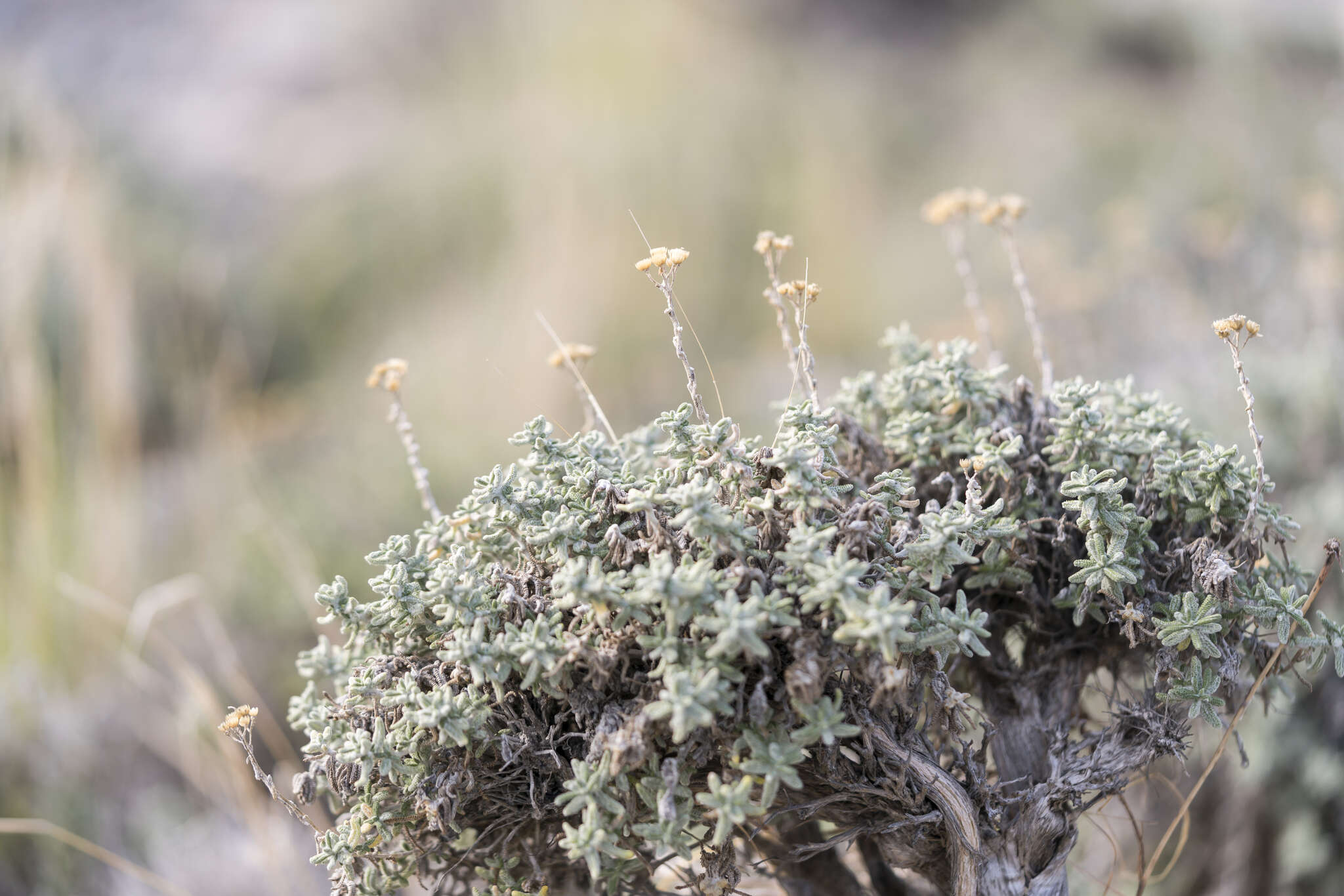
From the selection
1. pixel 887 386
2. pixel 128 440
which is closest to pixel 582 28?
pixel 128 440

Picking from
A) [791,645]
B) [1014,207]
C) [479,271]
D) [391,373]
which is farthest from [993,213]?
[479,271]

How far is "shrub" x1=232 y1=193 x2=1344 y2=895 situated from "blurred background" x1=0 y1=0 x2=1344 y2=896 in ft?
2.53

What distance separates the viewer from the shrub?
90cm

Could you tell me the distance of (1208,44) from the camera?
7.32 meters

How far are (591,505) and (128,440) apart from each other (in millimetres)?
3721

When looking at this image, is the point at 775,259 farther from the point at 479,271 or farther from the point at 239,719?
the point at 479,271

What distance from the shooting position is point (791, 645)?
2.93 feet

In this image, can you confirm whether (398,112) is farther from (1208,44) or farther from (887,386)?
(887,386)

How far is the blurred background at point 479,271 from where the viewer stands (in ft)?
9.07

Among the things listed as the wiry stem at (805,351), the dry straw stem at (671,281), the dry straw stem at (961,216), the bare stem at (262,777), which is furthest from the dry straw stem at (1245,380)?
the bare stem at (262,777)

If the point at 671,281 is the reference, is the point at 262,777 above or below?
below

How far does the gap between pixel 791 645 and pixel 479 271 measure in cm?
590

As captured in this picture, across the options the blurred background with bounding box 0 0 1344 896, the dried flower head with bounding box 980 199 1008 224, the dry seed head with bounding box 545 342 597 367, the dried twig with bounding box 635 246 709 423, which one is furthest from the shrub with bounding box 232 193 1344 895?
the blurred background with bounding box 0 0 1344 896

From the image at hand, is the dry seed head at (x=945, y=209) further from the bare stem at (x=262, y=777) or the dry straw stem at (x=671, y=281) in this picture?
the bare stem at (x=262, y=777)
